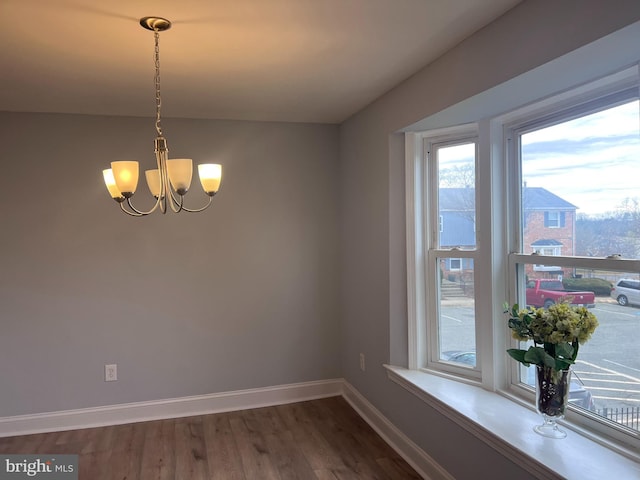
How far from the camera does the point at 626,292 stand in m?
1.89

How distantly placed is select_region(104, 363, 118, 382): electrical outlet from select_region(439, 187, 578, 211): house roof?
2619 mm

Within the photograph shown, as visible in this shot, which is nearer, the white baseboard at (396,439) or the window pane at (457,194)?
the white baseboard at (396,439)

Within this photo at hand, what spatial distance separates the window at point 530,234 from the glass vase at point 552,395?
0.17 meters

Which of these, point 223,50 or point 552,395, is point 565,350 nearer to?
point 552,395

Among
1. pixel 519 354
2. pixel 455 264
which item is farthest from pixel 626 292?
pixel 455 264

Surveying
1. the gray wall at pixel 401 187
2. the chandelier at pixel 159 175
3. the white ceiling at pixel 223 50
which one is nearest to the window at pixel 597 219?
the gray wall at pixel 401 187

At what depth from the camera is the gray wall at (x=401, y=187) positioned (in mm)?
1749

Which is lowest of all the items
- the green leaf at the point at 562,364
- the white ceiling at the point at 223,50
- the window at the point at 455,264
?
the green leaf at the point at 562,364

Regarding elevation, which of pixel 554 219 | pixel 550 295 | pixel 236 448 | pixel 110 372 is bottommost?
pixel 236 448

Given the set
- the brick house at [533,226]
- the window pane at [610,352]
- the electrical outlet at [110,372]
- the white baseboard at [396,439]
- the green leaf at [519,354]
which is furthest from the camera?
the electrical outlet at [110,372]

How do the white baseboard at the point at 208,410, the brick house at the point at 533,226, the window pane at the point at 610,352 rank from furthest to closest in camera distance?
1. the white baseboard at the point at 208,410
2. the brick house at the point at 533,226
3. the window pane at the point at 610,352

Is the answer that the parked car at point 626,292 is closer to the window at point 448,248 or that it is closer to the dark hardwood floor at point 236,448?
the window at point 448,248

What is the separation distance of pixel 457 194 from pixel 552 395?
1.29 m

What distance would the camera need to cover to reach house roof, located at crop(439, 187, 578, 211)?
2.23m
